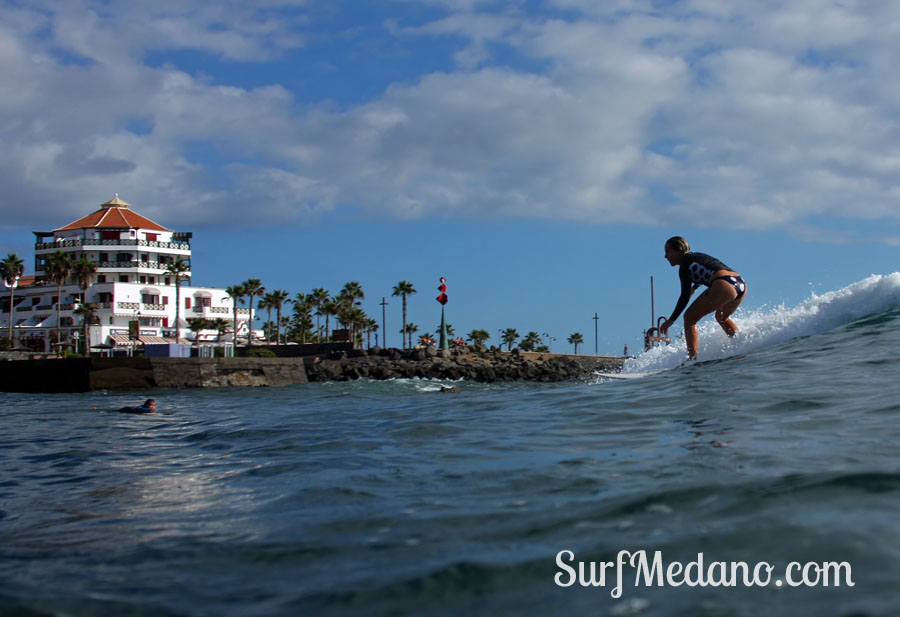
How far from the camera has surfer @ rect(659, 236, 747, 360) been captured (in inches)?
365

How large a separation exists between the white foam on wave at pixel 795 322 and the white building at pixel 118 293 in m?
64.1

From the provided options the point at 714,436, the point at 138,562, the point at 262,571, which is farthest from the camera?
the point at 714,436

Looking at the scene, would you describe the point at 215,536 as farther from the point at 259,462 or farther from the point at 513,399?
the point at 513,399

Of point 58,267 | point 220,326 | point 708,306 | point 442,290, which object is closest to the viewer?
point 708,306

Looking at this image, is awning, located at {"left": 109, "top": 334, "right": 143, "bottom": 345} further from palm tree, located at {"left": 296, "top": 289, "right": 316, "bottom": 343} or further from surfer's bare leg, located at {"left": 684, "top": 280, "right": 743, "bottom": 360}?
surfer's bare leg, located at {"left": 684, "top": 280, "right": 743, "bottom": 360}

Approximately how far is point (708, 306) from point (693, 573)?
7.33m

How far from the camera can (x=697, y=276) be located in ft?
31.3

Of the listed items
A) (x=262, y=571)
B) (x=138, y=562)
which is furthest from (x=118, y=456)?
(x=262, y=571)

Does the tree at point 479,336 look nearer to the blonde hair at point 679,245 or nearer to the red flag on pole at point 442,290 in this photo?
the red flag on pole at point 442,290

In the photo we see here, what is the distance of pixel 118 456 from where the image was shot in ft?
23.2

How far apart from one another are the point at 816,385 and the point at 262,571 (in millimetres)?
5044

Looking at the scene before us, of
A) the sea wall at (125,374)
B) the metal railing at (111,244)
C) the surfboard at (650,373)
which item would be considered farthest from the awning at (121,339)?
the surfboard at (650,373)

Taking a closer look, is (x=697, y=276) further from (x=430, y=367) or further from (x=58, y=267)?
(x=58, y=267)

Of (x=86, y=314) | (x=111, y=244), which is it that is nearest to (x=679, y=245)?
(x=86, y=314)
